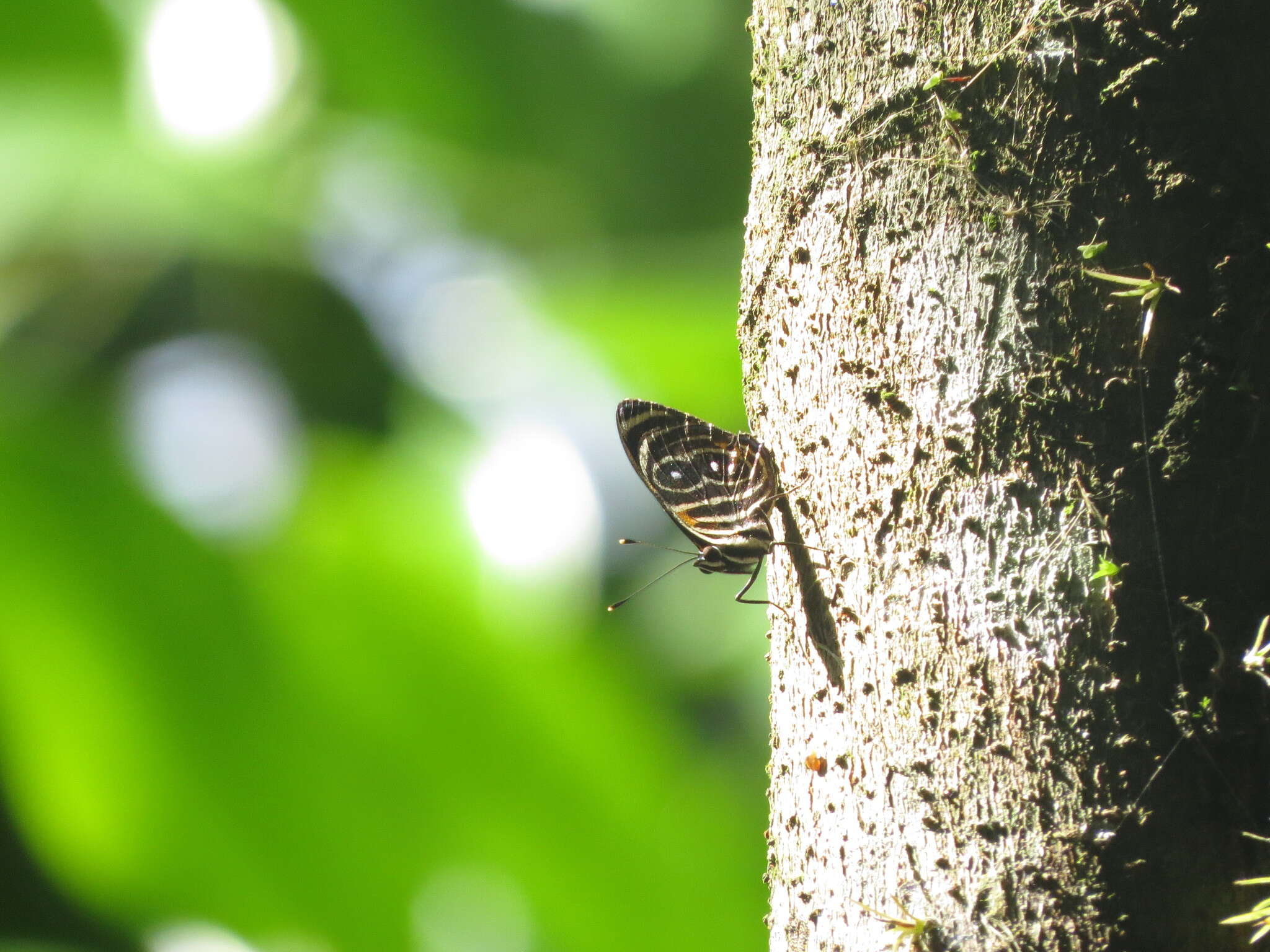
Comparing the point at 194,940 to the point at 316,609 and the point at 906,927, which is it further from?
the point at 906,927

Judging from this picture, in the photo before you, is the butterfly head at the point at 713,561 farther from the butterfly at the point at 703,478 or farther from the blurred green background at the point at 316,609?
the blurred green background at the point at 316,609

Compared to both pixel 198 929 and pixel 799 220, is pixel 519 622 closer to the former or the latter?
pixel 198 929

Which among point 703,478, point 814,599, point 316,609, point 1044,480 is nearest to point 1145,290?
point 1044,480

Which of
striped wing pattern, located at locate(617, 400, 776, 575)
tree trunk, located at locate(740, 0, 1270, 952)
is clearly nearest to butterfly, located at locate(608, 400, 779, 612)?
striped wing pattern, located at locate(617, 400, 776, 575)

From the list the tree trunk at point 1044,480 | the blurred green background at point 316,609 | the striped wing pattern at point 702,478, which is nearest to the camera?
the tree trunk at point 1044,480

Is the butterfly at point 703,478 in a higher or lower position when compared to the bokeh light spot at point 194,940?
higher

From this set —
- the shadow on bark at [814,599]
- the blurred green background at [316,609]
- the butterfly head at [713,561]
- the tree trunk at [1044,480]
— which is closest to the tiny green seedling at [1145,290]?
the tree trunk at [1044,480]
